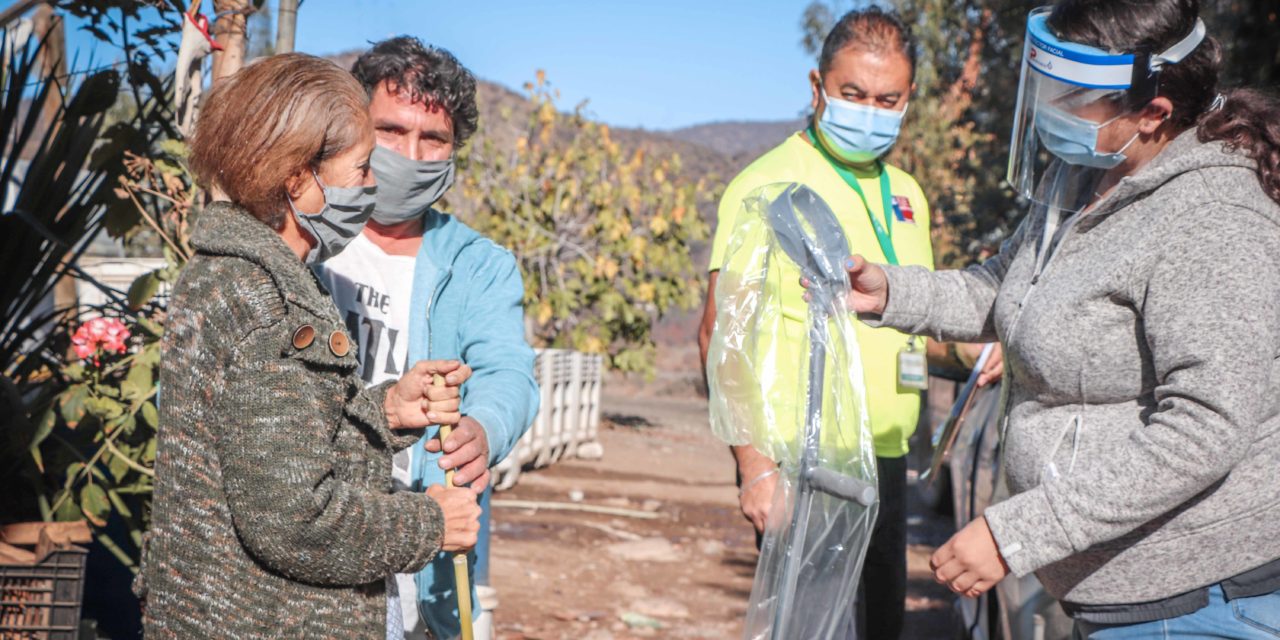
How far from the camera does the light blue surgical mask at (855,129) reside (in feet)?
10.7

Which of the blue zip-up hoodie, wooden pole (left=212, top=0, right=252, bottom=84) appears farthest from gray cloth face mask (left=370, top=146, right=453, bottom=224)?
wooden pole (left=212, top=0, right=252, bottom=84)

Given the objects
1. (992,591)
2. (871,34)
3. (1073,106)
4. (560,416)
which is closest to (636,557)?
(560,416)

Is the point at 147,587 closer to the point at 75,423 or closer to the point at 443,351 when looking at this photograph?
the point at 443,351

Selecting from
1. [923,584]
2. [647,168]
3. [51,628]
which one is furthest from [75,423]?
[647,168]

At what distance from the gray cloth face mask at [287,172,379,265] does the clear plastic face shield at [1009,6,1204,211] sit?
1349 millimetres

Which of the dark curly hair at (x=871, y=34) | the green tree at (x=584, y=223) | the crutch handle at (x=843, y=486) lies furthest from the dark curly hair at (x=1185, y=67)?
the green tree at (x=584, y=223)

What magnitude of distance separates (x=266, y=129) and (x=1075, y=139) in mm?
1537

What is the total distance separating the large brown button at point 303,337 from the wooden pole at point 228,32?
1.66m

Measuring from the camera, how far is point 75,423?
3619 millimetres

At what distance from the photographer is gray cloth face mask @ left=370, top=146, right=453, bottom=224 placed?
2697 mm

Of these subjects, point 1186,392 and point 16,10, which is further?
point 16,10

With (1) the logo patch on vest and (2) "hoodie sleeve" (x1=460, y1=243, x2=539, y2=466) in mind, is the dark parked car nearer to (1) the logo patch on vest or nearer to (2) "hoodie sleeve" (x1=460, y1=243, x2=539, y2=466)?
(1) the logo patch on vest

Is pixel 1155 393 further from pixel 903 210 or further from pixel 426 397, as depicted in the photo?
pixel 903 210

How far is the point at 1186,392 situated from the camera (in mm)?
1947
